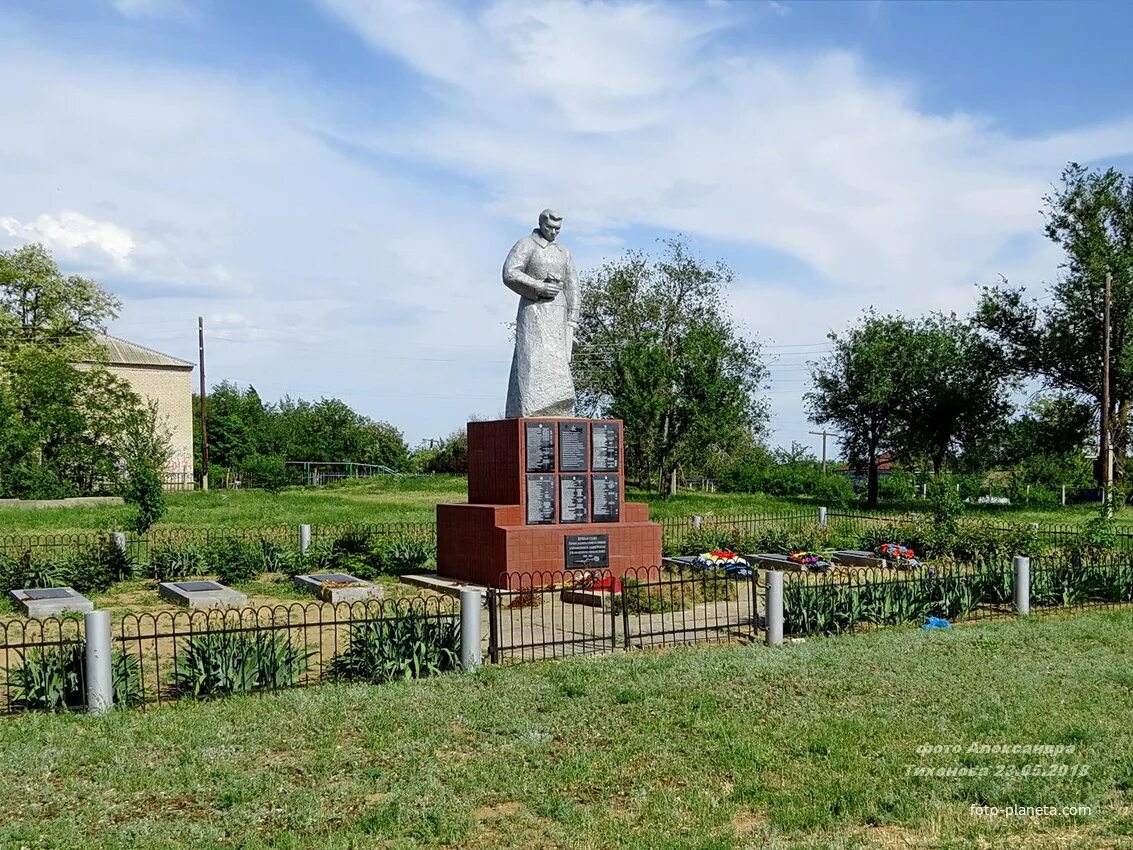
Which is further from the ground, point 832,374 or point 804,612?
point 832,374

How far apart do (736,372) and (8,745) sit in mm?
32734

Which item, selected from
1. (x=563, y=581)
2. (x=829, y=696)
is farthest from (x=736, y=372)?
(x=829, y=696)

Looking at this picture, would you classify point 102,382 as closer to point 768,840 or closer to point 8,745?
point 8,745

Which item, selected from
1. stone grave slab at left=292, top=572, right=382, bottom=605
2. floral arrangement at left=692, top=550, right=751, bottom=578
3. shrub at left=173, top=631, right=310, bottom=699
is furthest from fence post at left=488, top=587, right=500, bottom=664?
floral arrangement at left=692, top=550, right=751, bottom=578

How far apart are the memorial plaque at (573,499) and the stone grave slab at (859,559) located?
5.29 m

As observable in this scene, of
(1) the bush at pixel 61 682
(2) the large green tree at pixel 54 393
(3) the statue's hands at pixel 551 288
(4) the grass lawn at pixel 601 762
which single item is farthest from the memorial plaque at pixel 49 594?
(2) the large green tree at pixel 54 393

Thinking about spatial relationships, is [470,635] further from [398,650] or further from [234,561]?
[234,561]

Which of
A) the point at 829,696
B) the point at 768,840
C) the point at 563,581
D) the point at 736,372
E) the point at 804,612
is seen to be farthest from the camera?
the point at 736,372

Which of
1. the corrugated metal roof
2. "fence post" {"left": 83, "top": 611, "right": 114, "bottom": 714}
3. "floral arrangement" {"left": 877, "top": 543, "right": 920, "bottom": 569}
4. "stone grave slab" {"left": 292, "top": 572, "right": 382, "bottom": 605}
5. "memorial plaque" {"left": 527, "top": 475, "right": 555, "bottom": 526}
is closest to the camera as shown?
"fence post" {"left": 83, "top": 611, "right": 114, "bottom": 714}

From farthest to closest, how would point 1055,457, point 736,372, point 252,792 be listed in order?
point 1055,457, point 736,372, point 252,792

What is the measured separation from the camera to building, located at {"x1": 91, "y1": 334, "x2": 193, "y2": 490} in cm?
4350

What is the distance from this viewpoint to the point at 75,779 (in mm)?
5543

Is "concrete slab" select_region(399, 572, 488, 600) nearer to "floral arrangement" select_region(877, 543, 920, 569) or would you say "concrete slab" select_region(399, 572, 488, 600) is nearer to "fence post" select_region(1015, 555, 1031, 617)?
"fence post" select_region(1015, 555, 1031, 617)

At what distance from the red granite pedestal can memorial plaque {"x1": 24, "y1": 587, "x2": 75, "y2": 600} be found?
15.3 ft
